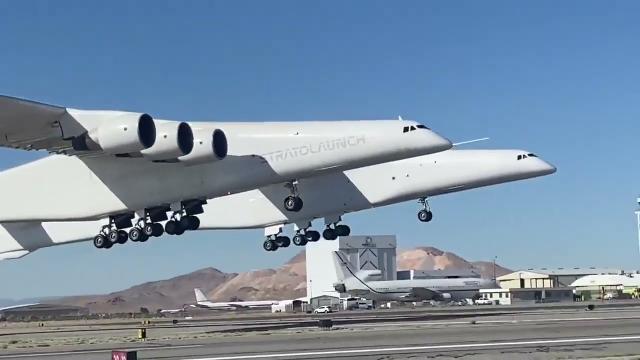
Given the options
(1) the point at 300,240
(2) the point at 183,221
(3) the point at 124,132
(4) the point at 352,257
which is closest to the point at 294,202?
(2) the point at 183,221

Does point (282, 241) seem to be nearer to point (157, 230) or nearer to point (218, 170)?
point (157, 230)

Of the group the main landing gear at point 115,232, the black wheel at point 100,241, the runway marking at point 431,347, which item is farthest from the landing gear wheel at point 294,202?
the runway marking at point 431,347

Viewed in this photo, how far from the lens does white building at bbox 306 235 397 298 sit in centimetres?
11862

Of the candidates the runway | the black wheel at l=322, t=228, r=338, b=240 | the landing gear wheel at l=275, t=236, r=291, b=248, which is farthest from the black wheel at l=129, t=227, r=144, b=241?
the black wheel at l=322, t=228, r=338, b=240

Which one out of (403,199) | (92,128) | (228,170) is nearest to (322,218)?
(403,199)

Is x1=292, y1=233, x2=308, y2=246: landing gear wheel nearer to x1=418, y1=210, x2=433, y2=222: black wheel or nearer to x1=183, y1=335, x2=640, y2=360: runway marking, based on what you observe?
x1=418, y1=210, x2=433, y2=222: black wheel

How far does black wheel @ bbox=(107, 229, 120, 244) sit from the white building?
250 feet

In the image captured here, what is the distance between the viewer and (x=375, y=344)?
75.5 feet

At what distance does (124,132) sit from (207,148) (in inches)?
148

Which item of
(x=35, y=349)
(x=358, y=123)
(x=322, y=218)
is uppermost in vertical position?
(x=358, y=123)

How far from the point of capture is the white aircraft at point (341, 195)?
4122 centimetres

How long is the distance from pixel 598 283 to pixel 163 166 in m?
109

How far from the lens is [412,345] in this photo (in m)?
22.4

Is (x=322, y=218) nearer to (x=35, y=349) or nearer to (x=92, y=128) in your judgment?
(x=92, y=128)
